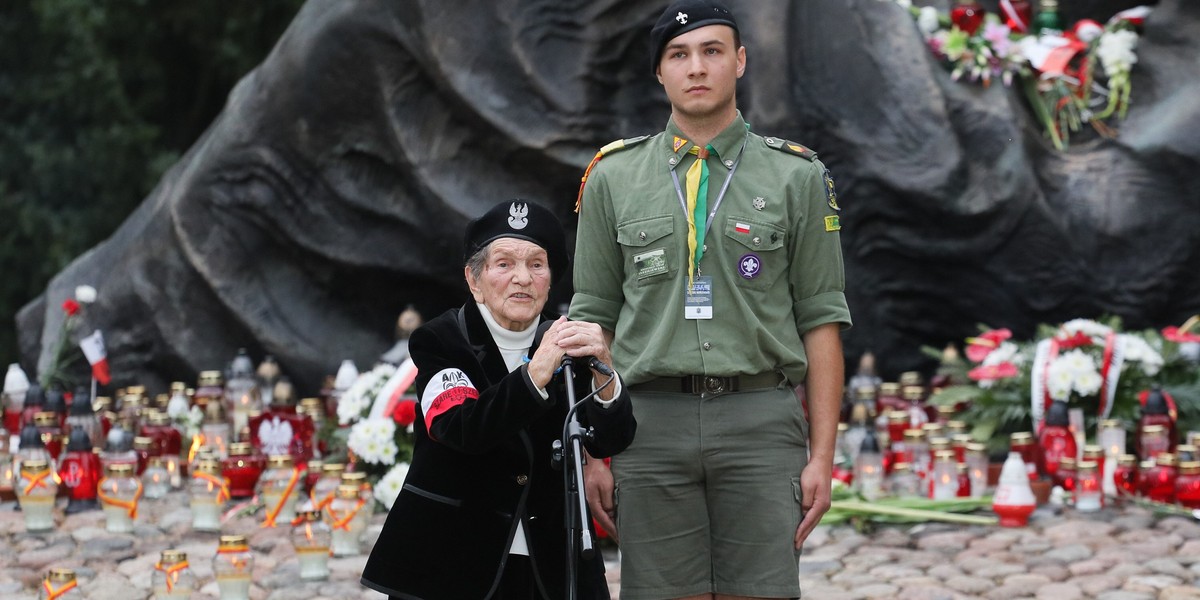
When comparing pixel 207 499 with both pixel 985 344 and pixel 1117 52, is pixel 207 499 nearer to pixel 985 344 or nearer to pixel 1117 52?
pixel 985 344

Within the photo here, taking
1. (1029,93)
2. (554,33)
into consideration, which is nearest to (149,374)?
(554,33)

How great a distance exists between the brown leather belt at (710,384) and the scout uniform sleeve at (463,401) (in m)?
0.39

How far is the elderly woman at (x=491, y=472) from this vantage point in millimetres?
3605

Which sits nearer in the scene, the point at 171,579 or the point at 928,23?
the point at 171,579

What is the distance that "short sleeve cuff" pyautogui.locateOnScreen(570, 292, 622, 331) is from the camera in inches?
150

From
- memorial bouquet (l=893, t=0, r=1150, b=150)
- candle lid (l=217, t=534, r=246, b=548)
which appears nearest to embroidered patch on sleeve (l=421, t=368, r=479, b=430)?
candle lid (l=217, t=534, r=246, b=548)

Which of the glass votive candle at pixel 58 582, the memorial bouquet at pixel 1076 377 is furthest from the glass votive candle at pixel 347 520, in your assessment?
the memorial bouquet at pixel 1076 377

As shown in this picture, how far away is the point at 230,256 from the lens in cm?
912

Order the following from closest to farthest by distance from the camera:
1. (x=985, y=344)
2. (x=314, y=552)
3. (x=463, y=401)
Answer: (x=463, y=401)
(x=314, y=552)
(x=985, y=344)

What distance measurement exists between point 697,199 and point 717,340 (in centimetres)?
34

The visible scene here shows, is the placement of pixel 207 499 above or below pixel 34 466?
below

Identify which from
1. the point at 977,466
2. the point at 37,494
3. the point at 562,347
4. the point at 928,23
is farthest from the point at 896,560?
the point at 928,23

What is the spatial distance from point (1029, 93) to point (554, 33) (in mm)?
2670

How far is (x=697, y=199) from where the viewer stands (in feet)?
12.3
